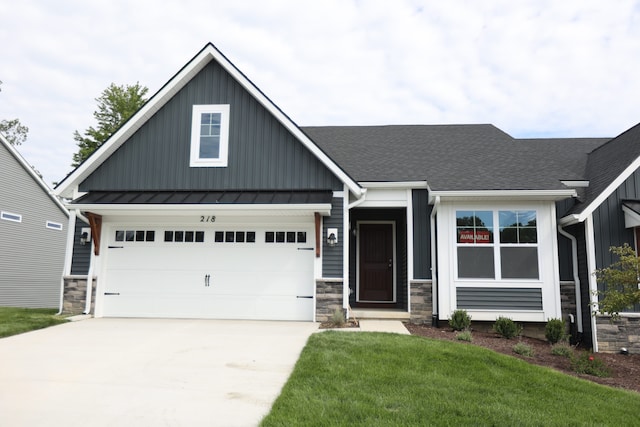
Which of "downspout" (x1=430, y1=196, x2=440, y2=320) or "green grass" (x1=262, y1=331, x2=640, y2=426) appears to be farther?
"downspout" (x1=430, y1=196, x2=440, y2=320)

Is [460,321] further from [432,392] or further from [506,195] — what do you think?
[432,392]

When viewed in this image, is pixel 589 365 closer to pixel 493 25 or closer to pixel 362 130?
pixel 493 25

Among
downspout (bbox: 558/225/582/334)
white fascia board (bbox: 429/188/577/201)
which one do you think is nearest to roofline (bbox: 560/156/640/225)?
white fascia board (bbox: 429/188/577/201)

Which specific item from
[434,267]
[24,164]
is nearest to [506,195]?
[434,267]

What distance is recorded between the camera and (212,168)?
10.7 metres

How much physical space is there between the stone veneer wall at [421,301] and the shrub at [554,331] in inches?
94.1

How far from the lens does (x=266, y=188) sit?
10484mm

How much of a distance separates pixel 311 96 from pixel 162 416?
1376 cm

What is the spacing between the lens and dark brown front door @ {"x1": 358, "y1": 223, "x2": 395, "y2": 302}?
12.4m

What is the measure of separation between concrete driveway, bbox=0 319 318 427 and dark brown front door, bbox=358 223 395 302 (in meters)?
3.99

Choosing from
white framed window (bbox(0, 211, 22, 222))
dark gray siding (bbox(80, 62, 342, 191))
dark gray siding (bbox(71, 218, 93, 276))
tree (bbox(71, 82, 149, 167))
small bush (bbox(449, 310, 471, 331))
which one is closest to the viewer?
small bush (bbox(449, 310, 471, 331))

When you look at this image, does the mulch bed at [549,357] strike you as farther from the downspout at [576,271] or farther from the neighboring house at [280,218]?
the downspout at [576,271]

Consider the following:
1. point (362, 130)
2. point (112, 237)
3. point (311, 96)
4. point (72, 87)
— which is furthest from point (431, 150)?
point (72, 87)

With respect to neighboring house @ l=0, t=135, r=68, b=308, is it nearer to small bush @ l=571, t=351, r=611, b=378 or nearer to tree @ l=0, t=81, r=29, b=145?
tree @ l=0, t=81, r=29, b=145
